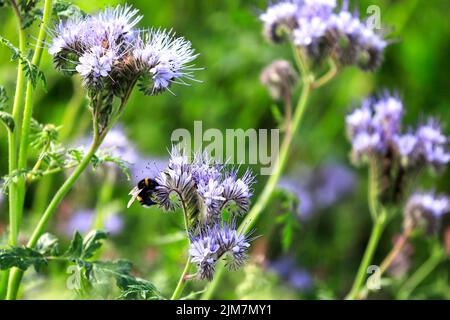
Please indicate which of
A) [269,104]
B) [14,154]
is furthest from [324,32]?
[269,104]

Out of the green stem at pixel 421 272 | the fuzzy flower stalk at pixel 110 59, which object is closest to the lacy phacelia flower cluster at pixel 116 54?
the fuzzy flower stalk at pixel 110 59

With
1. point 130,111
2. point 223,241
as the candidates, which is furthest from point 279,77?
point 130,111

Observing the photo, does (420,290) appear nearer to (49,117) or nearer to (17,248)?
(49,117)

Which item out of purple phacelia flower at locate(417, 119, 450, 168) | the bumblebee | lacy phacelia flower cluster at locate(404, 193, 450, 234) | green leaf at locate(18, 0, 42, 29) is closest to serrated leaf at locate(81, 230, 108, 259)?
the bumblebee

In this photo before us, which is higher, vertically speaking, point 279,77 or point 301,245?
point 279,77

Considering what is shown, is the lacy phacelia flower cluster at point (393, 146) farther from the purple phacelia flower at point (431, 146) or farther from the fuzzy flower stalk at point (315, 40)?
the fuzzy flower stalk at point (315, 40)

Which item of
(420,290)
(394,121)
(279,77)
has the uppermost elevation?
(279,77)

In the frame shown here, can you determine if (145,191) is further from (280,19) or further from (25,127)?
(280,19)
